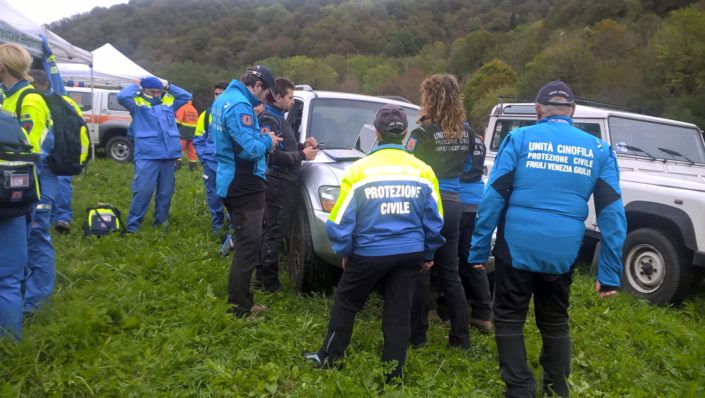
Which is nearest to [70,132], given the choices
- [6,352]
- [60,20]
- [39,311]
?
[39,311]

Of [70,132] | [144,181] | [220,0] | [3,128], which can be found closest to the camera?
[3,128]

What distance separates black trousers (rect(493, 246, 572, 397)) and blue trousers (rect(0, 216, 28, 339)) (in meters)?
2.77

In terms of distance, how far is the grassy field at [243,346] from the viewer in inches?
116

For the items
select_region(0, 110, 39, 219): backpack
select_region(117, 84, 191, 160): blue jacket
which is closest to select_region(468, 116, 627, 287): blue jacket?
select_region(0, 110, 39, 219): backpack

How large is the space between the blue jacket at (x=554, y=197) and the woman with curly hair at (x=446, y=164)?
693 mm

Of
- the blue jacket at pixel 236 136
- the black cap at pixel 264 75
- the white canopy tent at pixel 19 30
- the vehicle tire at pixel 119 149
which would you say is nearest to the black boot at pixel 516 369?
the blue jacket at pixel 236 136

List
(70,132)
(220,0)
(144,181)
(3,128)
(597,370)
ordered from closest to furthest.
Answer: (3,128) → (597,370) → (70,132) → (144,181) → (220,0)

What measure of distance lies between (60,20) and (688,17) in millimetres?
71643

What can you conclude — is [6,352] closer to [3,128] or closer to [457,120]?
[3,128]

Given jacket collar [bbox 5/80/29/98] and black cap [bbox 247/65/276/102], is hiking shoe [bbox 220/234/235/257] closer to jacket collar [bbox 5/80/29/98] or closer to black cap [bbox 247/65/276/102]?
black cap [bbox 247/65/276/102]

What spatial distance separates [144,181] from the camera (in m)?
6.05

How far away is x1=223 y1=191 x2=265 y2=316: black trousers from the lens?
379 centimetres

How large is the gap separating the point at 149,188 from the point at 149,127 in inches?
28.9

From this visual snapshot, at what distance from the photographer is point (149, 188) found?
6.07 m
